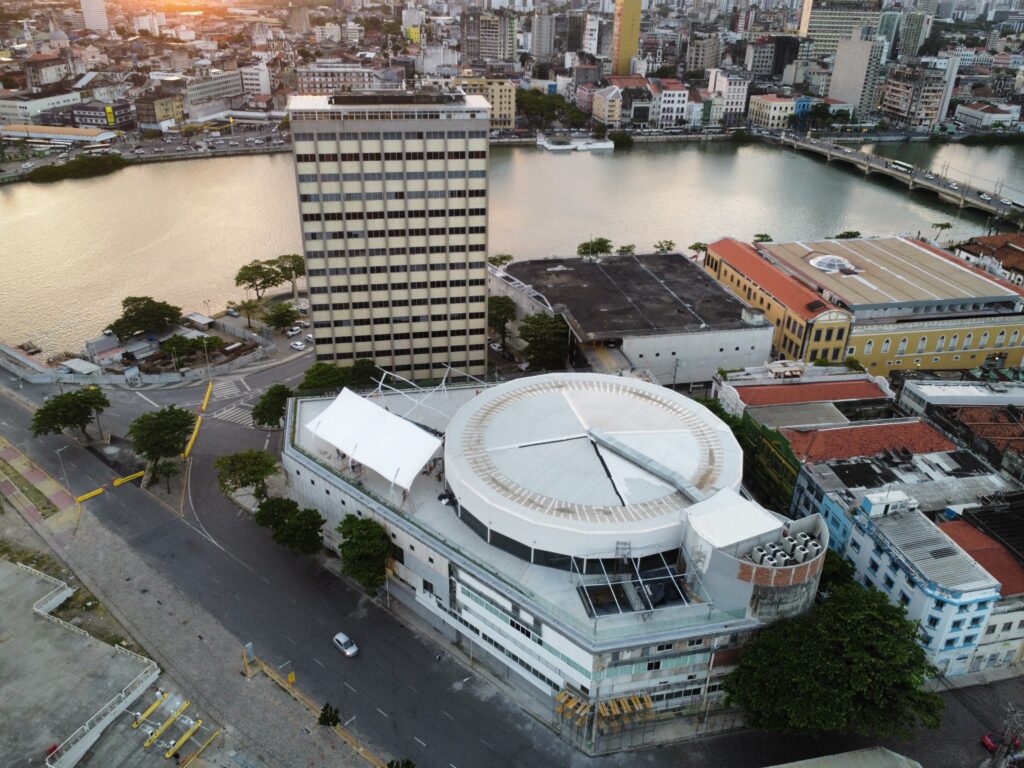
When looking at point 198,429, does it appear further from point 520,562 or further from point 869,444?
point 869,444

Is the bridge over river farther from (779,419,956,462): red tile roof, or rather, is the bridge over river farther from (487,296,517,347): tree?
(487,296,517,347): tree

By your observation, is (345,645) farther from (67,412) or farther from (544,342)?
(544,342)

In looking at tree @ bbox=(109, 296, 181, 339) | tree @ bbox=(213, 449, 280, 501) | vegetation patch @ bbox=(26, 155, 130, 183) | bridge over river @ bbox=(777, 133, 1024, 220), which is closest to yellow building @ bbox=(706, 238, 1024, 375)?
tree @ bbox=(213, 449, 280, 501)

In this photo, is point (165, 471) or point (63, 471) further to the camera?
point (63, 471)

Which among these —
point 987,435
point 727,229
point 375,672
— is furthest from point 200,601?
point 727,229

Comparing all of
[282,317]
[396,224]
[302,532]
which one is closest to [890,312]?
[396,224]
